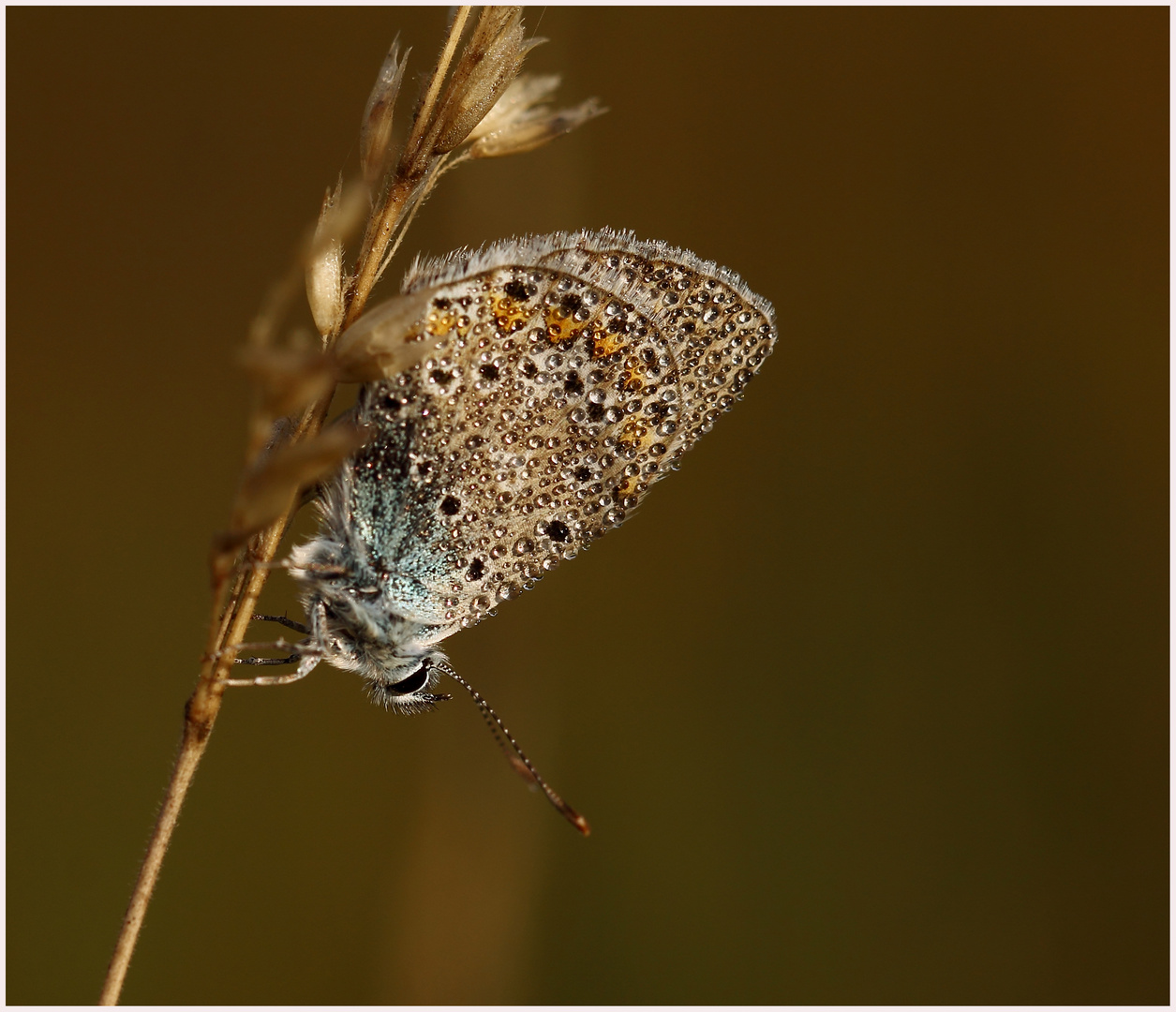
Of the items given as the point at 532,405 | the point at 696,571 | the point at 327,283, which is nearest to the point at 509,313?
the point at 532,405

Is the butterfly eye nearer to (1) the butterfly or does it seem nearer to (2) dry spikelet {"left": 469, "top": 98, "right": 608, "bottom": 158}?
(1) the butterfly

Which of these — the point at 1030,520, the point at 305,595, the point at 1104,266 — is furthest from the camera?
the point at 1104,266

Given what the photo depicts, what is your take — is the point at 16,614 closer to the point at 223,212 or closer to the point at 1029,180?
the point at 223,212

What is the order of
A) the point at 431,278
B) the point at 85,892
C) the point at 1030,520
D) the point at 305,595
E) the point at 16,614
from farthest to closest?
the point at 1030,520
the point at 16,614
the point at 85,892
the point at 305,595
the point at 431,278

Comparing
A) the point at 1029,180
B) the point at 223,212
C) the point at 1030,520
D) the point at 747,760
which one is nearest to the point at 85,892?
the point at 747,760

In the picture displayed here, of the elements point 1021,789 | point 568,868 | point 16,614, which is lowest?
point 568,868

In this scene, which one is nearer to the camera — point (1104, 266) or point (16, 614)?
point (16, 614)
